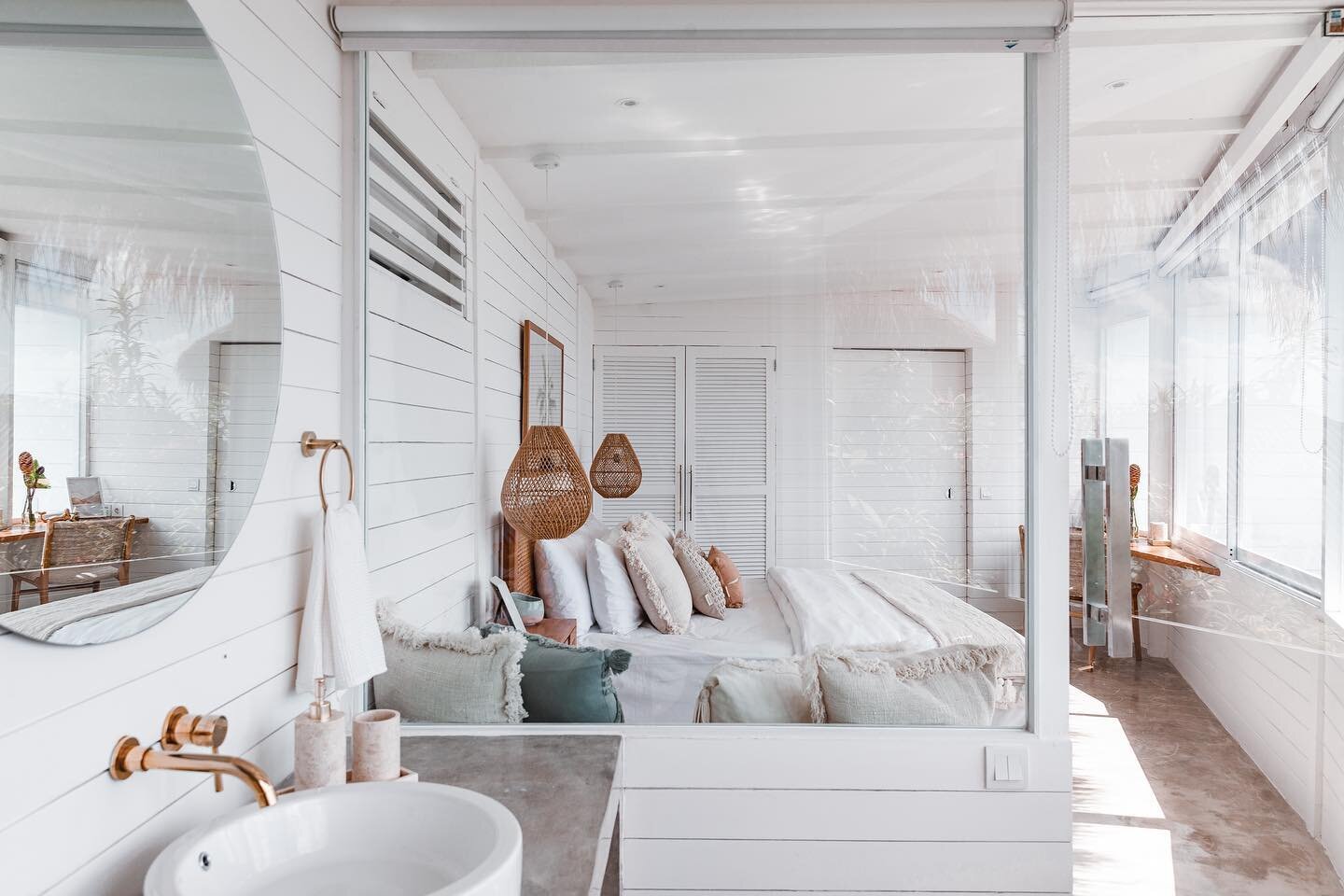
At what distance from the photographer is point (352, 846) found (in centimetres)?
121

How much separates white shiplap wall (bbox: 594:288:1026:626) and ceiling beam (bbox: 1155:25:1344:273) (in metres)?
0.62

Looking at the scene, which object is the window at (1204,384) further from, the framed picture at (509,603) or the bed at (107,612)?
the bed at (107,612)

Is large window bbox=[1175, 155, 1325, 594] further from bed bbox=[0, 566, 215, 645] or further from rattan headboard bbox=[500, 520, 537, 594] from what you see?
bed bbox=[0, 566, 215, 645]

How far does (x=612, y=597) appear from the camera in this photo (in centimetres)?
193

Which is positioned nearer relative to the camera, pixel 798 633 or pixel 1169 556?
pixel 798 633

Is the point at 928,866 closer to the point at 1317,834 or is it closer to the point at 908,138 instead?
the point at 1317,834

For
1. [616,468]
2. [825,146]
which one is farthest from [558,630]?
[825,146]

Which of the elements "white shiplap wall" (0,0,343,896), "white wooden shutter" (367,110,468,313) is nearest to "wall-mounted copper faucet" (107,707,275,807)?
"white shiplap wall" (0,0,343,896)

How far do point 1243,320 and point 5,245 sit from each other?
2.49 metres

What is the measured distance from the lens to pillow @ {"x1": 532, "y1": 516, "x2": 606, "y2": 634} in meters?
1.94

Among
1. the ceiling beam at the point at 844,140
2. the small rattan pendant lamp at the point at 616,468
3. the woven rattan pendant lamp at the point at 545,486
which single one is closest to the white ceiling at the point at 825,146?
the ceiling beam at the point at 844,140

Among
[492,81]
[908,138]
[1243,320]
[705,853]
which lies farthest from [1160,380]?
[492,81]

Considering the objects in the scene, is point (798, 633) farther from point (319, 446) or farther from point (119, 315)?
point (119, 315)

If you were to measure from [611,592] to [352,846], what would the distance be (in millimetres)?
830
